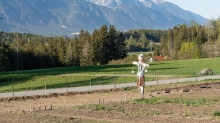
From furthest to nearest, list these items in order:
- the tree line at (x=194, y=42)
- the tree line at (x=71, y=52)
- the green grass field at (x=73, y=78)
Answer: the tree line at (x=194, y=42), the tree line at (x=71, y=52), the green grass field at (x=73, y=78)

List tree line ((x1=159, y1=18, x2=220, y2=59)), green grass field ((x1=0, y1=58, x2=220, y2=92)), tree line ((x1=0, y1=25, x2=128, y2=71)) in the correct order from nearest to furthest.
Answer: green grass field ((x1=0, y1=58, x2=220, y2=92))
tree line ((x1=0, y1=25, x2=128, y2=71))
tree line ((x1=159, y1=18, x2=220, y2=59))

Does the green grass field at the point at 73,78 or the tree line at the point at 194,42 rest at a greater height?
the tree line at the point at 194,42

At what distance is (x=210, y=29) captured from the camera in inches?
5000

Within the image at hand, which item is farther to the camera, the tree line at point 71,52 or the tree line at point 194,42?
the tree line at point 194,42

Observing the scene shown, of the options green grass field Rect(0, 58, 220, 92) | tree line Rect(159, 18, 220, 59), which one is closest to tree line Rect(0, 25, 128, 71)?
tree line Rect(159, 18, 220, 59)

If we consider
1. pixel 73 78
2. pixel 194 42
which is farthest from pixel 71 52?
pixel 73 78

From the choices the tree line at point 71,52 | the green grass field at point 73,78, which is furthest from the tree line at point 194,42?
the green grass field at point 73,78

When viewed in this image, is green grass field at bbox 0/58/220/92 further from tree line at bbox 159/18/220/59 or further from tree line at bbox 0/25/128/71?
tree line at bbox 159/18/220/59

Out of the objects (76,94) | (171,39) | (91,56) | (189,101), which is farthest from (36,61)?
(189,101)

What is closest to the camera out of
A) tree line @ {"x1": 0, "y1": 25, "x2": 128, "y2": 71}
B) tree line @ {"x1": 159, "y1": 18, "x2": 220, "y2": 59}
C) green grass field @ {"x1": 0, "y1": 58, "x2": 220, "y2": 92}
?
green grass field @ {"x1": 0, "y1": 58, "x2": 220, "y2": 92}

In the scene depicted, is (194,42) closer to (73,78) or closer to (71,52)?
(71,52)

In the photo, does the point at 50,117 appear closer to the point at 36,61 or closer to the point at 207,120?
the point at 207,120

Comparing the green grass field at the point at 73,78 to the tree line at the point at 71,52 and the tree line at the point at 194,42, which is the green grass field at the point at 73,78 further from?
the tree line at the point at 194,42

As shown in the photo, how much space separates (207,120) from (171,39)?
128m
